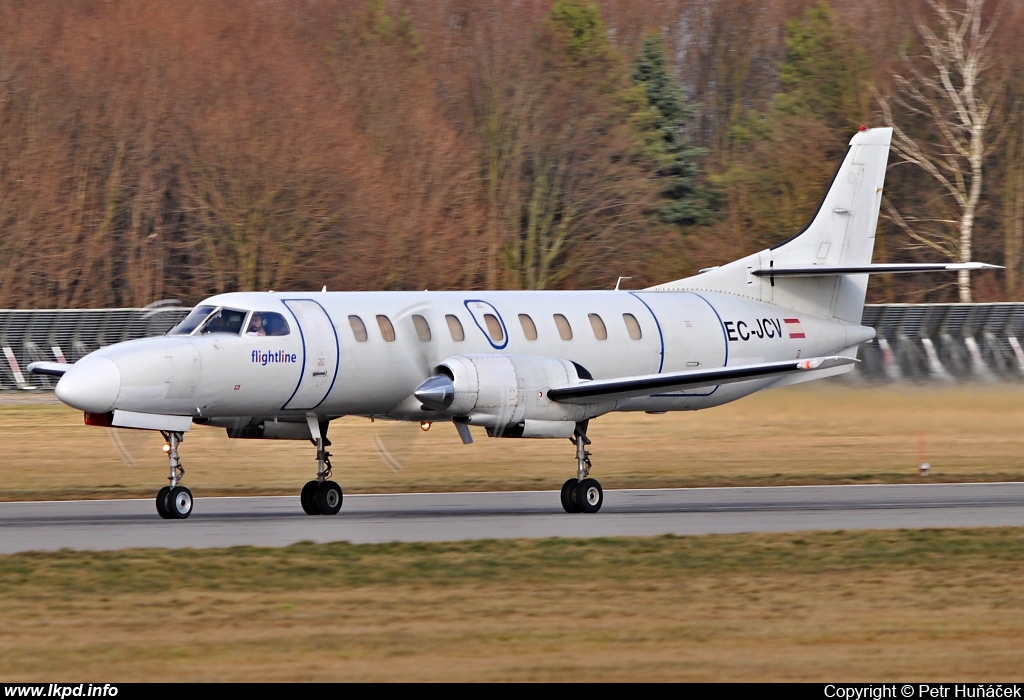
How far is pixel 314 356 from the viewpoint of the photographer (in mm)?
18625

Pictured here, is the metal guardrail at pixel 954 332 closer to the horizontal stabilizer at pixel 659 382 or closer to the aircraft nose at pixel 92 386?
the horizontal stabilizer at pixel 659 382

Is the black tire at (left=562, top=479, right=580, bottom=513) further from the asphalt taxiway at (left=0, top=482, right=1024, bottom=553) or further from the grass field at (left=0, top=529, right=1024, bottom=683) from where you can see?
the grass field at (left=0, top=529, right=1024, bottom=683)

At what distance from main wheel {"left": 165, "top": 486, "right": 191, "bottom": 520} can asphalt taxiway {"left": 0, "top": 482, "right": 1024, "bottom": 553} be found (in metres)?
0.11

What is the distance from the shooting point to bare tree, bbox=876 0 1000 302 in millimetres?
49062

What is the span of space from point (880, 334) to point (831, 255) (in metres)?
16.7

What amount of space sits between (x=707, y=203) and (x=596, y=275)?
38.2 feet

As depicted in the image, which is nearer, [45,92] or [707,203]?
[45,92]

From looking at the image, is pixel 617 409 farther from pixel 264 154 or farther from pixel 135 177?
pixel 135 177

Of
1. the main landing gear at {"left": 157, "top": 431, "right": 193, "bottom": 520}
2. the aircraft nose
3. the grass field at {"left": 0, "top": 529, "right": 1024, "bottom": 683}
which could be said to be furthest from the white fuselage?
the grass field at {"left": 0, "top": 529, "right": 1024, "bottom": 683}

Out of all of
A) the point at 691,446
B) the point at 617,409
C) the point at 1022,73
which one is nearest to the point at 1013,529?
the point at 617,409

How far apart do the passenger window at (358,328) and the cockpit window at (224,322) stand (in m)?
1.53

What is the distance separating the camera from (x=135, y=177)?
45.3m
